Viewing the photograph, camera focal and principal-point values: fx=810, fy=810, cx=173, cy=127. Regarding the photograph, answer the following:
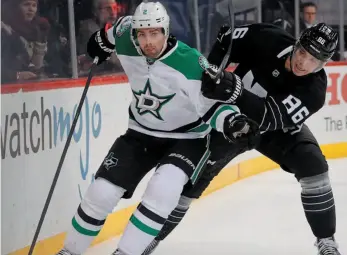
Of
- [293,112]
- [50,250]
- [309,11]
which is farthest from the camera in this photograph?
[309,11]

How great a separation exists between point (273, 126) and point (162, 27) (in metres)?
0.59

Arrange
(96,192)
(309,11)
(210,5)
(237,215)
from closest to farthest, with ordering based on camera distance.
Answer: (96,192) < (237,215) < (210,5) < (309,11)

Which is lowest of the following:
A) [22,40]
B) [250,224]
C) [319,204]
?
[250,224]

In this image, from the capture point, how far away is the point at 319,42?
2.92 meters

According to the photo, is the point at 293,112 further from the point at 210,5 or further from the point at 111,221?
the point at 210,5

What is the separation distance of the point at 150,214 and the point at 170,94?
1.41ft

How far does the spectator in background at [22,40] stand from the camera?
306cm

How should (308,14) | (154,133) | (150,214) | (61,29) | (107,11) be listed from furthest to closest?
(308,14) < (107,11) < (61,29) < (154,133) < (150,214)

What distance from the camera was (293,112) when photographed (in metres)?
2.95

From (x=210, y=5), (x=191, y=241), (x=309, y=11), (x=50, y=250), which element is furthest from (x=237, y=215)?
(x=309, y=11)

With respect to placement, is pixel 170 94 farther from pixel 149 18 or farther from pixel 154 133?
pixel 149 18

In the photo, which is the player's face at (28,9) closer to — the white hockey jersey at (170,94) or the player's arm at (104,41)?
the player's arm at (104,41)

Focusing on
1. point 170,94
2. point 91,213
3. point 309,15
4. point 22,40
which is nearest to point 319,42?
point 170,94

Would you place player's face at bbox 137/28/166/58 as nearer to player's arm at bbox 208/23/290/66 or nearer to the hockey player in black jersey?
the hockey player in black jersey
